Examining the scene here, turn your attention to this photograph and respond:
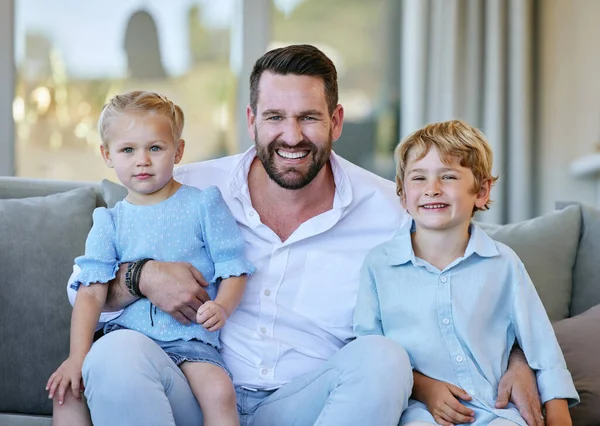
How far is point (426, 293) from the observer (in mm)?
1819

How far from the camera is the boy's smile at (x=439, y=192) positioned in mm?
1812

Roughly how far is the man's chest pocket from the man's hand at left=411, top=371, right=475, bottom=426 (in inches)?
9.5

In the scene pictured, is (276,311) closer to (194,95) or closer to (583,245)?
(583,245)

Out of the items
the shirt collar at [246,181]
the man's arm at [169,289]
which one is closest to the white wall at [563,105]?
the shirt collar at [246,181]

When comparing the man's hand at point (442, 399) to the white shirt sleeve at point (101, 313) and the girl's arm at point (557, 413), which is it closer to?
the girl's arm at point (557, 413)

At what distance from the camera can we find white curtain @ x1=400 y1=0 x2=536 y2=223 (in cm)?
407

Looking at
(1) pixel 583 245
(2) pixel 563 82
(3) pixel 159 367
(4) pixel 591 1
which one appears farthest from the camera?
(2) pixel 563 82

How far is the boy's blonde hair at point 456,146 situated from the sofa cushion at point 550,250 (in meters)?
0.36

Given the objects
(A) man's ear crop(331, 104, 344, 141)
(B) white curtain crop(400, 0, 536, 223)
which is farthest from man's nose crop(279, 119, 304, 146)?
(B) white curtain crop(400, 0, 536, 223)

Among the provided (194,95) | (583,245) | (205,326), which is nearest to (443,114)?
(194,95)

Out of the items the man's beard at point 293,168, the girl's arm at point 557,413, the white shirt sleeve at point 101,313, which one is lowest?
the girl's arm at point 557,413

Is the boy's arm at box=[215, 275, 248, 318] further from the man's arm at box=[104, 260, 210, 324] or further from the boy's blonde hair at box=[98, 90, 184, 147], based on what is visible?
the boy's blonde hair at box=[98, 90, 184, 147]

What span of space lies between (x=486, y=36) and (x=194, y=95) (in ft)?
4.61

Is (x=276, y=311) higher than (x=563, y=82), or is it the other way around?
(x=563, y=82)
